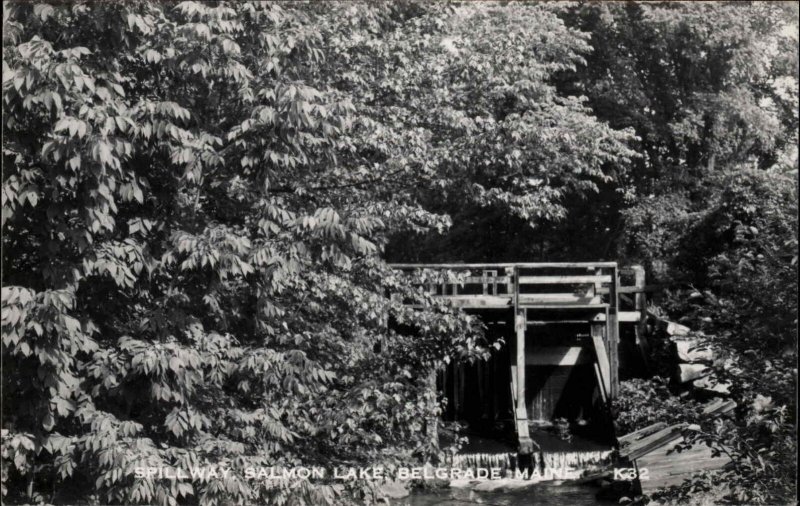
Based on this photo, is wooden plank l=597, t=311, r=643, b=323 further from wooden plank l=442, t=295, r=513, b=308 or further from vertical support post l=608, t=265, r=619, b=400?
wooden plank l=442, t=295, r=513, b=308

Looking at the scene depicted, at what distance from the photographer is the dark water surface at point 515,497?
1112 cm

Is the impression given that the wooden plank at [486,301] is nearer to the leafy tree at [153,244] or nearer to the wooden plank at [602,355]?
the wooden plank at [602,355]

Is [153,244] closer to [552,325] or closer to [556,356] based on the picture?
[556,356]

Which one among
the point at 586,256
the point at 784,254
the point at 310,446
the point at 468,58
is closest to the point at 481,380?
the point at 586,256

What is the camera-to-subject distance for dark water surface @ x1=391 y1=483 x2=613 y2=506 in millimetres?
11125

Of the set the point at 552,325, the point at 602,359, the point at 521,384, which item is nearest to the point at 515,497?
the point at 521,384

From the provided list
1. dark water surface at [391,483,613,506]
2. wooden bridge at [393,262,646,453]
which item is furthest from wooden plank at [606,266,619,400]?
dark water surface at [391,483,613,506]

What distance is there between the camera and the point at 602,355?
14430mm

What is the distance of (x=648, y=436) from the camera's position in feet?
33.8

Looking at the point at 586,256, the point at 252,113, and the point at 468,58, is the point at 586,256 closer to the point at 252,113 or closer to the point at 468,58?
the point at 468,58

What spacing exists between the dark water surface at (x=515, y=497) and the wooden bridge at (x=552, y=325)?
101 centimetres

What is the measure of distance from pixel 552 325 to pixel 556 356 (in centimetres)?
80

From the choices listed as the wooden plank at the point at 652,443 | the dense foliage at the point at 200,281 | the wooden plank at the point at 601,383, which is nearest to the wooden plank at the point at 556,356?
the wooden plank at the point at 601,383

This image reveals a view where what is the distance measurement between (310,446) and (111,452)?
89.1 inches
